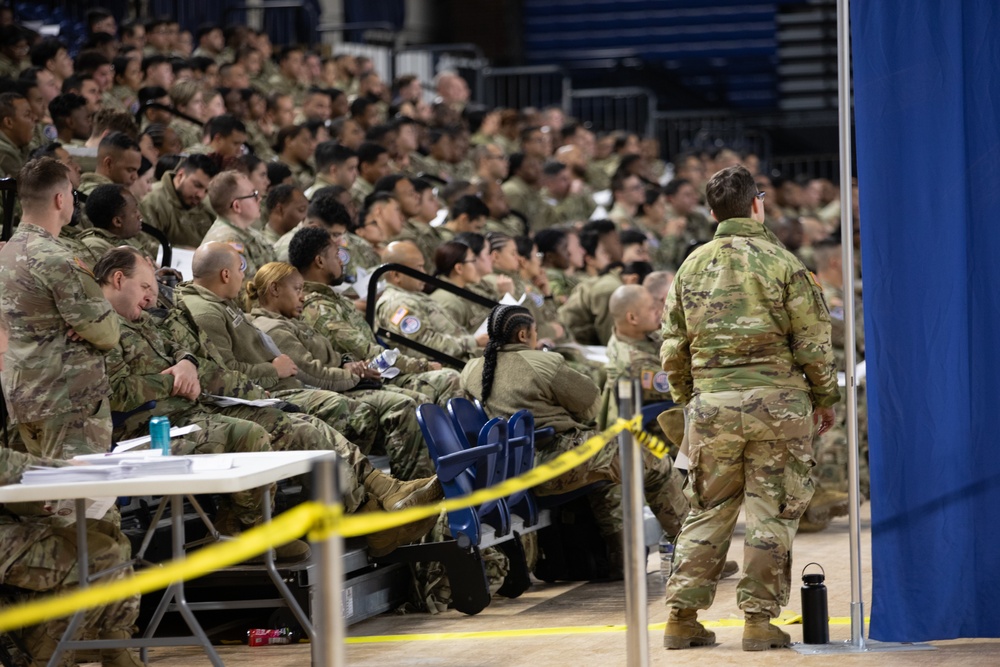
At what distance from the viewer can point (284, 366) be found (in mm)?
6133

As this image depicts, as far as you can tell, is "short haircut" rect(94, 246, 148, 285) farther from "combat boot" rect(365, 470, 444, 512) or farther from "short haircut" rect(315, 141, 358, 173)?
"short haircut" rect(315, 141, 358, 173)

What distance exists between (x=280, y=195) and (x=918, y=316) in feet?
14.0

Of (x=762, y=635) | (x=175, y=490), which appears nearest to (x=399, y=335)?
(x=762, y=635)

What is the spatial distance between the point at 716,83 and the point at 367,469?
1646 centimetres

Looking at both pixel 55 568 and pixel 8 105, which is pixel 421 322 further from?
pixel 55 568

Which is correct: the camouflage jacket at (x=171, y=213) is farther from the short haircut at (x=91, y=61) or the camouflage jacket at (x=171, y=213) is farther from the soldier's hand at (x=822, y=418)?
the soldier's hand at (x=822, y=418)

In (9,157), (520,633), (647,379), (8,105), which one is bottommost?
(520,633)

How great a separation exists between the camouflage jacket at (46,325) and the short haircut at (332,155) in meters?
4.69

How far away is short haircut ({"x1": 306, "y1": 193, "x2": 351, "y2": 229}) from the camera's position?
7988 millimetres

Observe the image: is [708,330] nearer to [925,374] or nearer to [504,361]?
[925,374]

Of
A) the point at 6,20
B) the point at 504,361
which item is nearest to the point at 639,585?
the point at 504,361

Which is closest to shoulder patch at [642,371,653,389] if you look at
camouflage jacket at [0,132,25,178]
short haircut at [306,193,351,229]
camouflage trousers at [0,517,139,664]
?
short haircut at [306,193,351,229]

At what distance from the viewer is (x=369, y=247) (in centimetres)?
839

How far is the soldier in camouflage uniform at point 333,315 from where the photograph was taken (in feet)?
22.6
